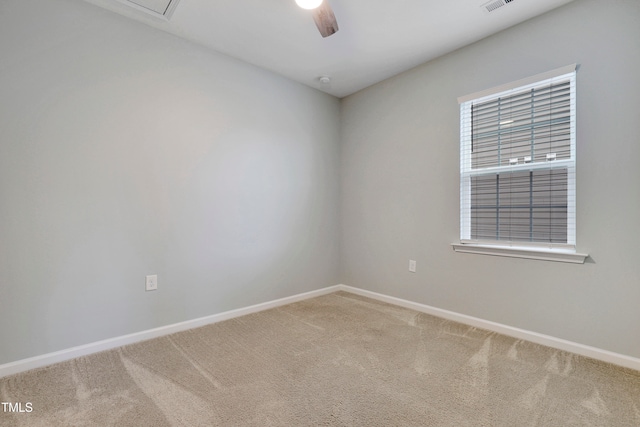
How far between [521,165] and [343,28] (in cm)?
179

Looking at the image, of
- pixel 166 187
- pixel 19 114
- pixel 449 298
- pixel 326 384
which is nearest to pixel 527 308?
pixel 449 298

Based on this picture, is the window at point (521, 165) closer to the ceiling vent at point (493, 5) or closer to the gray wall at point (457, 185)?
the gray wall at point (457, 185)

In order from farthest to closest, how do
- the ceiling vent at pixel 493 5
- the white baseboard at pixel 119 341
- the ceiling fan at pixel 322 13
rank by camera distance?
the ceiling vent at pixel 493 5 → the white baseboard at pixel 119 341 → the ceiling fan at pixel 322 13

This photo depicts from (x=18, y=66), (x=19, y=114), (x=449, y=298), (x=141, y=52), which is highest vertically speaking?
(x=141, y=52)

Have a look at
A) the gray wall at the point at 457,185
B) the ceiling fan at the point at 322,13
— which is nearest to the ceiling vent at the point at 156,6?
the ceiling fan at the point at 322,13

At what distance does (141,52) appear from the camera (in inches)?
92.2

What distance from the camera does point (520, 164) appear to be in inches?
94.9

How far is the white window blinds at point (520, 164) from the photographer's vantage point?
2197 mm

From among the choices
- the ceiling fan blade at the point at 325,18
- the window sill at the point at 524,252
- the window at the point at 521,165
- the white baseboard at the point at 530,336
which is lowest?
the white baseboard at the point at 530,336

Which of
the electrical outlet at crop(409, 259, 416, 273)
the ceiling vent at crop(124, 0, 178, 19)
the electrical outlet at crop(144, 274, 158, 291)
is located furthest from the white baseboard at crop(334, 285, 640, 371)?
the ceiling vent at crop(124, 0, 178, 19)

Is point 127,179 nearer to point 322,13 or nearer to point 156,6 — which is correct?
point 156,6

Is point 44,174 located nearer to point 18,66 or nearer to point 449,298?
point 18,66

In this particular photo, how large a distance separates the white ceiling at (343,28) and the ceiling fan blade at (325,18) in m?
0.46

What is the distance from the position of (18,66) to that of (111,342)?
193cm
